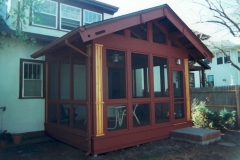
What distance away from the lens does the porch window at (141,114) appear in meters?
5.78

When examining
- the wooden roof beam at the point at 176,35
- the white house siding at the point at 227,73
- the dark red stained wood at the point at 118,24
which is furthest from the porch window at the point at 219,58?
the dark red stained wood at the point at 118,24

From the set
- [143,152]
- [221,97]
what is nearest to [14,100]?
[143,152]

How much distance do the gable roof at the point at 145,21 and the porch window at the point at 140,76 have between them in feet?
3.65

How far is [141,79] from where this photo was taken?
660cm

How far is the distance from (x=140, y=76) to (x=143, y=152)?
8.05 ft

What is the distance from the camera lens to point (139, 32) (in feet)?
20.4

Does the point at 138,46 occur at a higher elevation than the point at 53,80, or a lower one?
higher

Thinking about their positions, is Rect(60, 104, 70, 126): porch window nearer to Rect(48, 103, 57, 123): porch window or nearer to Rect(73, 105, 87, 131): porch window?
Rect(73, 105, 87, 131): porch window

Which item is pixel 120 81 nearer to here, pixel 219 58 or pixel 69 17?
pixel 69 17

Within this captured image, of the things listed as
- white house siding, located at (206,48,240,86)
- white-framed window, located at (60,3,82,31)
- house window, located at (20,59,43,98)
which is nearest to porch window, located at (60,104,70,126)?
house window, located at (20,59,43,98)

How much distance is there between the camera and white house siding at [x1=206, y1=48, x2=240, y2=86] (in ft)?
61.4

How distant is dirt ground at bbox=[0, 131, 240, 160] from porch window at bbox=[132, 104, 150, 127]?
630 millimetres

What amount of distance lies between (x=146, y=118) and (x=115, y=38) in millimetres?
2536

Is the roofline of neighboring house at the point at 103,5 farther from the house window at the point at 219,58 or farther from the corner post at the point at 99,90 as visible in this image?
the house window at the point at 219,58
